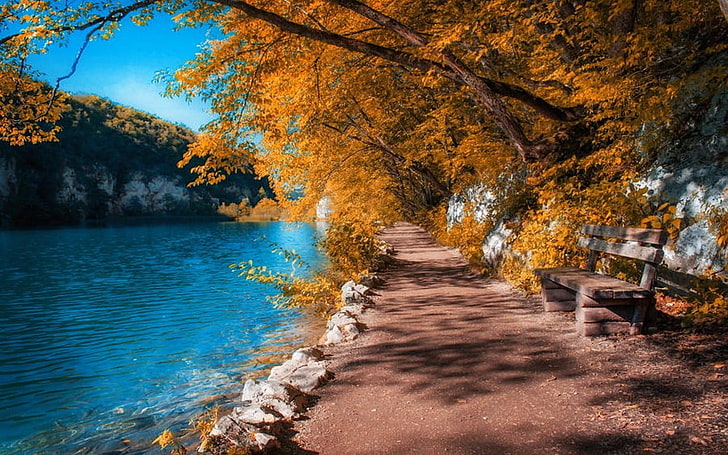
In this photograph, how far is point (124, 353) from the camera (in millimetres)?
8938

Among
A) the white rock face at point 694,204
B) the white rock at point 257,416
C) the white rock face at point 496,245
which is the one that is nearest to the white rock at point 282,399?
the white rock at point 257,416

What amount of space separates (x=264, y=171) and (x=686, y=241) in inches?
549

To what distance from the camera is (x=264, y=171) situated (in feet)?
54.5

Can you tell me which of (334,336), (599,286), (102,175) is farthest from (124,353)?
(102,175)

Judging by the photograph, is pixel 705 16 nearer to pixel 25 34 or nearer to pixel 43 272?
pixel 25 34

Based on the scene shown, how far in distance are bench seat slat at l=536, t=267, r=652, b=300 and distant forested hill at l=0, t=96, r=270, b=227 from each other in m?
85.8

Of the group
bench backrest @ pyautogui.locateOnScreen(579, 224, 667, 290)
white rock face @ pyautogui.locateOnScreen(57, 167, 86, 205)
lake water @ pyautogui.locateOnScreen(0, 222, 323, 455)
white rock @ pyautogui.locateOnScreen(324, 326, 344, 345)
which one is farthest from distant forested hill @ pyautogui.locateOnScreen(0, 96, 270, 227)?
bench backrest @ pyautogui.locateOnScreen(579, 224, 667, 290)

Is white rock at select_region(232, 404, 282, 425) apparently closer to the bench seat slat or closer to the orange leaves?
the bench seat slat

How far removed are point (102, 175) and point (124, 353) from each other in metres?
114

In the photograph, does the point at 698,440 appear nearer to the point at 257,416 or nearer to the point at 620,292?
the point at 620,292

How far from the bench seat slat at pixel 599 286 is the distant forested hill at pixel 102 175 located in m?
85.8

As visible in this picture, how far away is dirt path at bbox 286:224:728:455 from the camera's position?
9.36 ft

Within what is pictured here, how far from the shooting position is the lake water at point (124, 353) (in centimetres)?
559

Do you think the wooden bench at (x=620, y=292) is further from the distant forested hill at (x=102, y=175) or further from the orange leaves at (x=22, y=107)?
the distant forested hill at (x=102, y=175)
